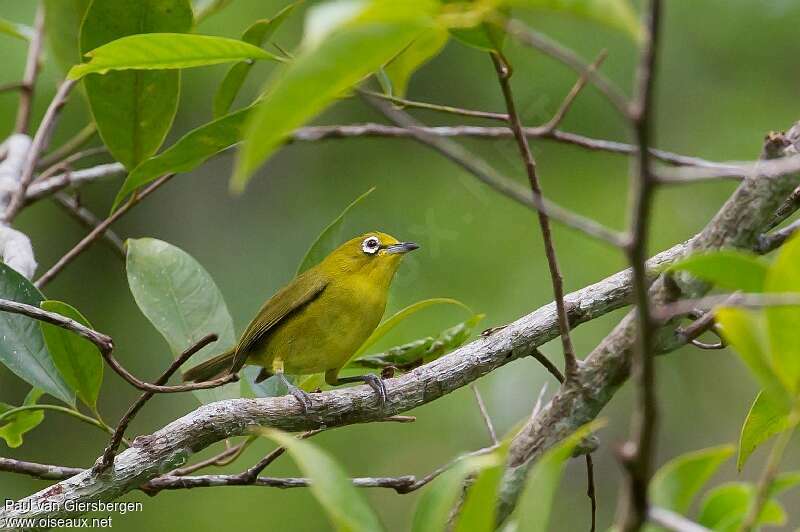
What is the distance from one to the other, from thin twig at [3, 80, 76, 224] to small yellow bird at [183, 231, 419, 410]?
926 millimetres

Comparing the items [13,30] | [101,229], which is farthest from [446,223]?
[101,229]

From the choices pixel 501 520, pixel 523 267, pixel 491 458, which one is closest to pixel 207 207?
pixel 523 267

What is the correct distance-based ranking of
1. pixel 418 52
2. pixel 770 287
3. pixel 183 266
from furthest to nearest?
pixel 183 266 → pixel 418 52 → pixel 770 287

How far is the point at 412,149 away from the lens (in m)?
7.46

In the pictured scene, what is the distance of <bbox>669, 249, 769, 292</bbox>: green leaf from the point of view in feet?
3.93

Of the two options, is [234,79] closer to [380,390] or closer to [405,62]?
[405,62]

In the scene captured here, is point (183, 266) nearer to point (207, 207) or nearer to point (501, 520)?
point (501, 520)

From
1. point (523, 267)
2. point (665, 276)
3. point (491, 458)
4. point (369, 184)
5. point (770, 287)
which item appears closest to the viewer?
point (770, 287)

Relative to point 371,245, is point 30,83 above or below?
above

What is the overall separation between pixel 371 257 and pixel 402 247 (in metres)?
0.15

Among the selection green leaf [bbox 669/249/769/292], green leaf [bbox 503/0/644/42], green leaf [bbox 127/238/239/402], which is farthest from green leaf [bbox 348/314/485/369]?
green leaf [bbox 503/0/644/42]

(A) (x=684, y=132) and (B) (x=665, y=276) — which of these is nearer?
(B) (x=665, y=276)

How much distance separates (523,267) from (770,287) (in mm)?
5005

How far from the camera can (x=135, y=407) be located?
2.21 metres
